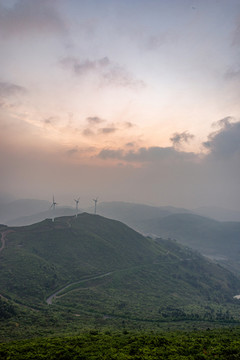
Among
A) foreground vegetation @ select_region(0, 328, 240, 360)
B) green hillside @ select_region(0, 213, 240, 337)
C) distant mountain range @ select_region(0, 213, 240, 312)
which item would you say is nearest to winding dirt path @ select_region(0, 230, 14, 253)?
distant mountain range @ select_region(0, 213, 240, 312)

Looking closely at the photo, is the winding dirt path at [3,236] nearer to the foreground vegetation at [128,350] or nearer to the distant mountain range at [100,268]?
the distant mountain range at [100,268]

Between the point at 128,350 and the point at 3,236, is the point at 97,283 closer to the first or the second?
the point at 3,236

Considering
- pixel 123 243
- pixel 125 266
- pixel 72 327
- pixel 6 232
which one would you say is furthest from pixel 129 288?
pixel 6 232

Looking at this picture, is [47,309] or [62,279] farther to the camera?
[62,279]

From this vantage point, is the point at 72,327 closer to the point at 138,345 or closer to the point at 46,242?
the point at 138,345

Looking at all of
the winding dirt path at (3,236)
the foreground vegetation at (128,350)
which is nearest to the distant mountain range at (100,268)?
the winding dirt path at (3,236)

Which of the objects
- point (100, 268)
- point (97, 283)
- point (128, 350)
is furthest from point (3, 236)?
point (128, 350)

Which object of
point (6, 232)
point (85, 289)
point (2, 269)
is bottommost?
point (85, 289)

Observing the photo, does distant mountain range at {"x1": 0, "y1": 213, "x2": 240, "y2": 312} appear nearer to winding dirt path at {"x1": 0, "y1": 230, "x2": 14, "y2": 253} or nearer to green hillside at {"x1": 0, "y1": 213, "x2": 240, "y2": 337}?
green hillside at {"x1": 0, "y1": 213, "x2": 240, "y2": 337}
